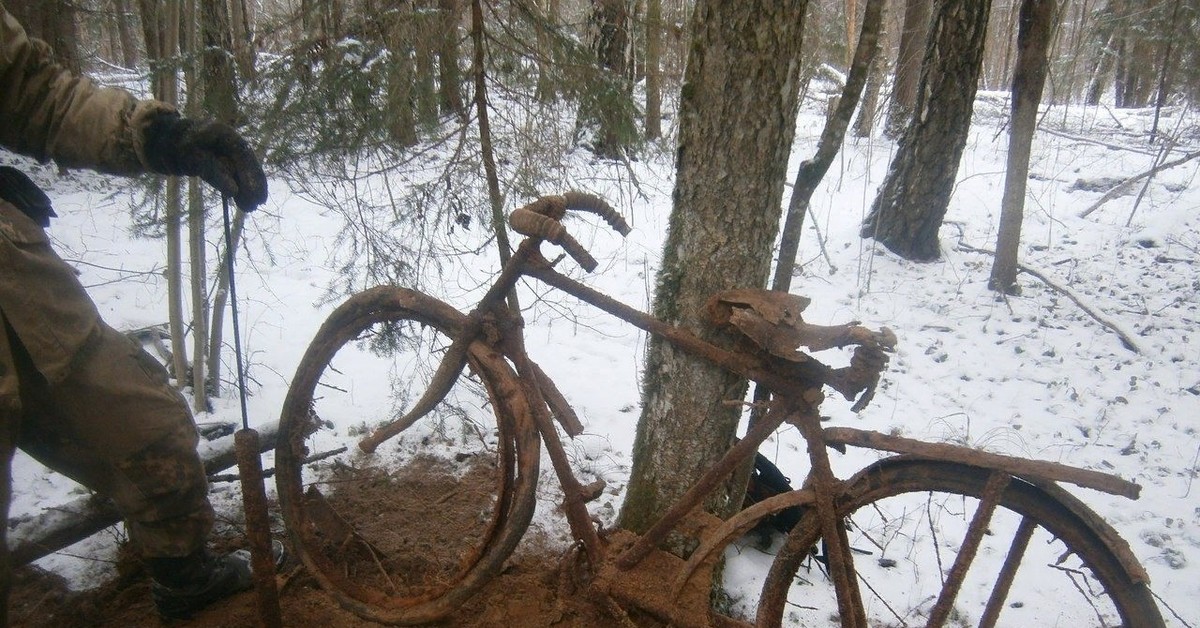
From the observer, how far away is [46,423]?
2176 millimetres

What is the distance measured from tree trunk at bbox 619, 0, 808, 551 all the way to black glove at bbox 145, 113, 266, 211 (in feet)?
4.69

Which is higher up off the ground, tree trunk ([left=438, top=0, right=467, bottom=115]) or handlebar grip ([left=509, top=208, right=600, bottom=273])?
tree trunk ([left=438, top=0, right=467, bottom=115])

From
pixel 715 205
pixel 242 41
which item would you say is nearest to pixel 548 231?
pixel 715 205

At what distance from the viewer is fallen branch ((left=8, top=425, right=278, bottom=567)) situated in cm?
249

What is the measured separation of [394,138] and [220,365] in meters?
2.12

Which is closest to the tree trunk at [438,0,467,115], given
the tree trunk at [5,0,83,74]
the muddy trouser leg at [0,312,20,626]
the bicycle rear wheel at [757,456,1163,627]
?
the muddy trouser leg at [0,312,20,626]

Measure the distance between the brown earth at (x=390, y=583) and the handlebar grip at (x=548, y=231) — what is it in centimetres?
110

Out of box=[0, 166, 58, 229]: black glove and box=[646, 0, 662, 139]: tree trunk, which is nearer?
box=[0, 166, 58, 229]: black glove

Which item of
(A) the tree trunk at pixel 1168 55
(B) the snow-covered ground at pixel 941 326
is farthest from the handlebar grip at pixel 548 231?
(A) the tree trunk at pixel 1168 55

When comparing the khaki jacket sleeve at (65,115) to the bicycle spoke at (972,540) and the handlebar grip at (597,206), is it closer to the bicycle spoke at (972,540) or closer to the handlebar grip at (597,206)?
the handlebar grip at (597,206)

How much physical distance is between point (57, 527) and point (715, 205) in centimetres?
275

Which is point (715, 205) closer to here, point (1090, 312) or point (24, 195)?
point (24, 195)

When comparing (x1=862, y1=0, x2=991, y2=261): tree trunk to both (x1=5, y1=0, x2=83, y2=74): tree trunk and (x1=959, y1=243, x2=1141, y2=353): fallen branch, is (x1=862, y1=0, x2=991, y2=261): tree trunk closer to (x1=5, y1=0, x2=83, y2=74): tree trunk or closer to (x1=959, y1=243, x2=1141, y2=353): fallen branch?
(x1=959, y1=243, x2=1141, y2=353): fallen branch

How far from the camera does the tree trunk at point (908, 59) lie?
25.8 ft
